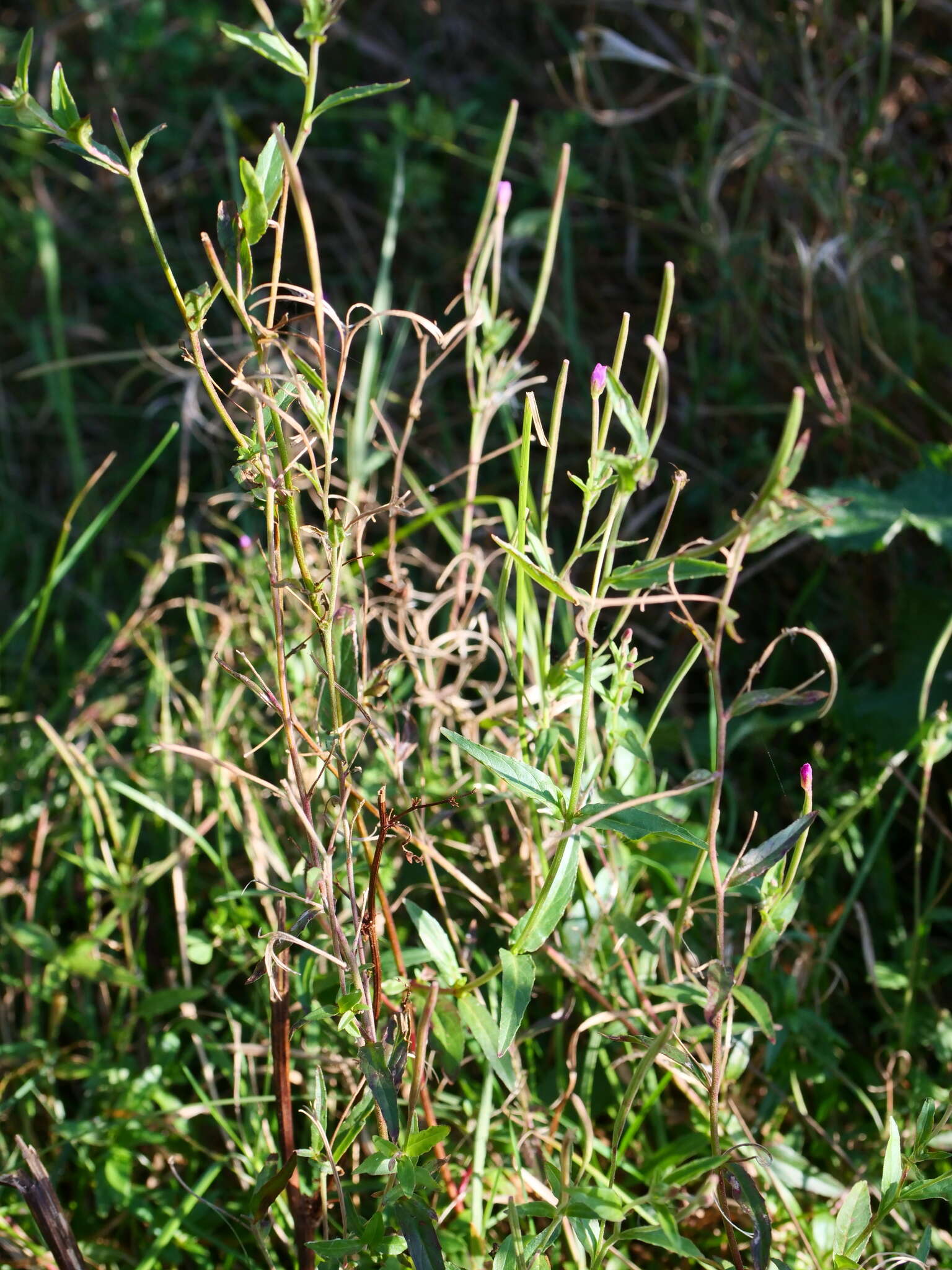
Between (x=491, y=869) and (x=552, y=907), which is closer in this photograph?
(x=552, y=907)

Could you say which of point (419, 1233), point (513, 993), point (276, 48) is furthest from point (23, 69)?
point (419, 1233)

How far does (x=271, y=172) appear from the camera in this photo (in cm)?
62

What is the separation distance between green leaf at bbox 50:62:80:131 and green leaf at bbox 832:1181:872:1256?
2.55ft

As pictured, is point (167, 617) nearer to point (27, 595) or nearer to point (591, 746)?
point (27, 595)

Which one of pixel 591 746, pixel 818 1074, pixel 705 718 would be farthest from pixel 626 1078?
pixel 705 718

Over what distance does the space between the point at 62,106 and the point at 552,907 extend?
1.76ft

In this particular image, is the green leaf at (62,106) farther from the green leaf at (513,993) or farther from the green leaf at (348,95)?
the green leaf at (513,993)

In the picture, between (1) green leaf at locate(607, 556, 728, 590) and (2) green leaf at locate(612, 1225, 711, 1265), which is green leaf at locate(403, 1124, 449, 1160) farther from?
(1) green leaf at locate(607, 556, 728, 590)

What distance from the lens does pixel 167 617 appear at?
1.66 metres

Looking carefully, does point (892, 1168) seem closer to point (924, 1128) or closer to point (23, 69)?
point (924, 1128)

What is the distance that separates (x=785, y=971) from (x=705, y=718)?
372 millimetres

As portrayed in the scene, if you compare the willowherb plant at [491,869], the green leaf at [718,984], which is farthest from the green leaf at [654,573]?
the green leaf at [718,984]

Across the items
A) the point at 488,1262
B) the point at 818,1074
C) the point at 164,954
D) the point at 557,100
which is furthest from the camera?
the point at 557,100

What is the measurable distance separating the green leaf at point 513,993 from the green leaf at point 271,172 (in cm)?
46
